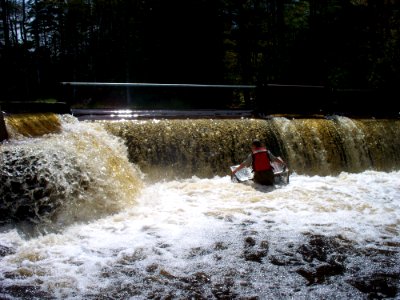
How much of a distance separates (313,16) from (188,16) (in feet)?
24.9

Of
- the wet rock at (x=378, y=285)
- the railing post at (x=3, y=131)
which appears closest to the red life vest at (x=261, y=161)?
the wet rock at (x=378, y=285)

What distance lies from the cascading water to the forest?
9931 mm

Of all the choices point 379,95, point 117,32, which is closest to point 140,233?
point 379,95

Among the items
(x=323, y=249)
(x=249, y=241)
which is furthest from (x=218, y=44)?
(x=323, y=249)

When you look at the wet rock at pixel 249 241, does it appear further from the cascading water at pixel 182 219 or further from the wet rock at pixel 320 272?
the wet rock at pixel 320 272

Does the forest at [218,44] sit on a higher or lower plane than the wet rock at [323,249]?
higher

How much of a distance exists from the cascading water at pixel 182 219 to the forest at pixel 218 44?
391 inches

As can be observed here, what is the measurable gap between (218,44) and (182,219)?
14.5 m

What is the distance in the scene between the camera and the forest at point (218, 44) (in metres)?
16.8

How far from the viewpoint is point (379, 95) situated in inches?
625

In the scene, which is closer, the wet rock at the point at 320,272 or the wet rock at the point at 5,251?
the wet rock at the point at 320,272

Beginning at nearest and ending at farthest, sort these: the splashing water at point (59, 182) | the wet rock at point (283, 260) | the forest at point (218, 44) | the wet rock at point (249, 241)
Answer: the wet rock at point (283, 260)
the wet rock at point (249, 241)
the splashing water at point (59, 182)
the forest at point (218, 44)

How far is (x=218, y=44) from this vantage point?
60.2 ft

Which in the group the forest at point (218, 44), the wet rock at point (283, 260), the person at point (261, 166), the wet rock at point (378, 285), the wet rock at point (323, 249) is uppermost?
the forest at point (218, 44)
